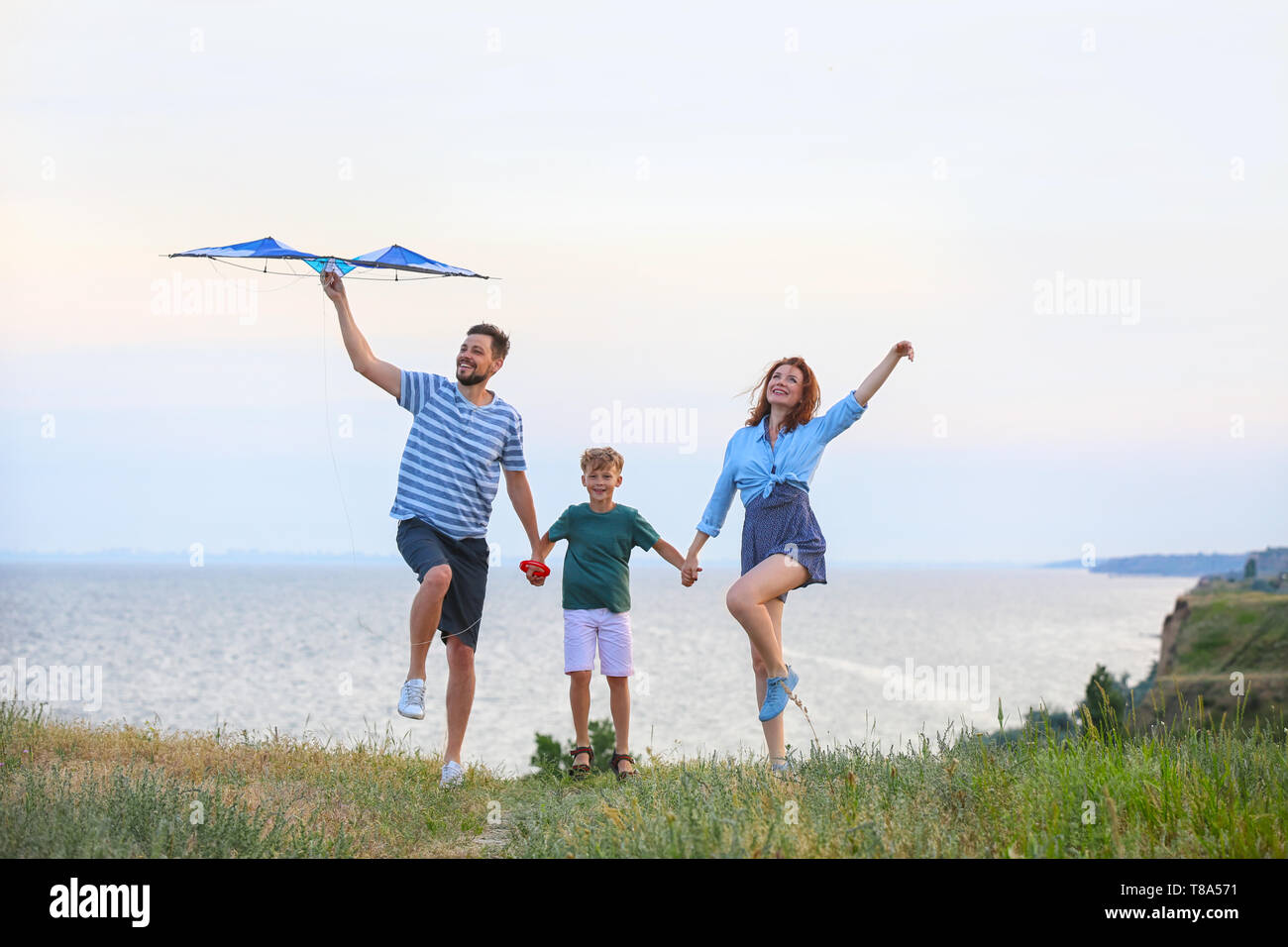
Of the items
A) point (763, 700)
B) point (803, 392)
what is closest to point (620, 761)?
point (763, 700)

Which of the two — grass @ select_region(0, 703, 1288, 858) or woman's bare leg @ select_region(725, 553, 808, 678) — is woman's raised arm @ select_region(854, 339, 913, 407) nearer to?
woman's bare leg @ select_region(725, 553, 808, 678)

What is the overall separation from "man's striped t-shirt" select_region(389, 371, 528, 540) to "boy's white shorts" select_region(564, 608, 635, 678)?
1183 millimetres

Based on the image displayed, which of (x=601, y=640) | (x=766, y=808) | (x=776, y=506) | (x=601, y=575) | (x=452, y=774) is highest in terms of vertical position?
(x=776, y=506)

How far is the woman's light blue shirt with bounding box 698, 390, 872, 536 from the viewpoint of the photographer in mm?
7344

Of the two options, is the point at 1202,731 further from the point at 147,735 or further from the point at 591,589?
the point at 147,735

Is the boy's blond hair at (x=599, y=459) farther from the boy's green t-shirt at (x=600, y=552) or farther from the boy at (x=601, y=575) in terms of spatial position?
the boy's green t-shirt at (x=600, y=552)

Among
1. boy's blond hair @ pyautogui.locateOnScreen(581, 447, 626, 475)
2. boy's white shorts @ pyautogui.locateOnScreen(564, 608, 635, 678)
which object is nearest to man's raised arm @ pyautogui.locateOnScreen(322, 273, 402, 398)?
boy's blond hair @ pyautogui.locateOnScreen(581, 447, 626, 475)

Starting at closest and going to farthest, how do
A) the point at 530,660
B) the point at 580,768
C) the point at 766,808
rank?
the point at 766,808 < the point at 580,768 < the point at 530,660

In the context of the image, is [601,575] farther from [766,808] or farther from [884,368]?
[766,808]

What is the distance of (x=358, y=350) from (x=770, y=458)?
2.81 m

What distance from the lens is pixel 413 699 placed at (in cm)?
719

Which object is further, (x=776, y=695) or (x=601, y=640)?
(x=601, y=640)
